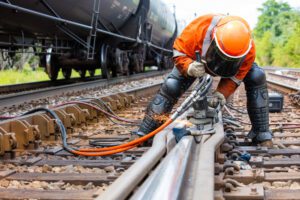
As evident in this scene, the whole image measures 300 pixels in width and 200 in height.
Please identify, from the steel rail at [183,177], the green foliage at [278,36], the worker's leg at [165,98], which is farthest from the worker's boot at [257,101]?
the green foliage at [278,36]

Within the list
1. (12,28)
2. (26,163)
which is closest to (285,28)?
(12,28)

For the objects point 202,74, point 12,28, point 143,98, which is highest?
point 12,28

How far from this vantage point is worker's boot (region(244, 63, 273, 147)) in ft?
13.1

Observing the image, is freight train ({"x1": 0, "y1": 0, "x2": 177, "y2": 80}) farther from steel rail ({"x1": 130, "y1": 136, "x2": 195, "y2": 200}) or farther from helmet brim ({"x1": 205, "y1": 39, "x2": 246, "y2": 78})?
steel rail ({"x1": 130, "y1": 136, "x2": 195, "y2": 200})

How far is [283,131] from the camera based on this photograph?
4.75m

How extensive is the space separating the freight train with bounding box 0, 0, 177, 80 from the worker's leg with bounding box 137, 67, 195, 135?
107 inches

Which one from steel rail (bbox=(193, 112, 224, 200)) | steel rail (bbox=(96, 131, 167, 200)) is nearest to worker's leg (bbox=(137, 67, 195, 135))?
steel rail (bbox=(193, 112, 224, 200))

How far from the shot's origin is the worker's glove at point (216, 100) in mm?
3779

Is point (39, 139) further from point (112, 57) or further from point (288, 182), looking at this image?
point (112, 57)

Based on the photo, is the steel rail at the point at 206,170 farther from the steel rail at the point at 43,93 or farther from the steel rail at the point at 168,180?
the steel rail at the point at 43,93

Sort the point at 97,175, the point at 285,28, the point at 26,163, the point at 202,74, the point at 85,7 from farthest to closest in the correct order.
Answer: the point at 285,28, the point at 85,7, the point at 202,74, the point at 26,163, the point at 97,175

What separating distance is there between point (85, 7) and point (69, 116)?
4.47m

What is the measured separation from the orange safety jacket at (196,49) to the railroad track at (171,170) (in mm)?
314

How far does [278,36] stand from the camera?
7031 cm
